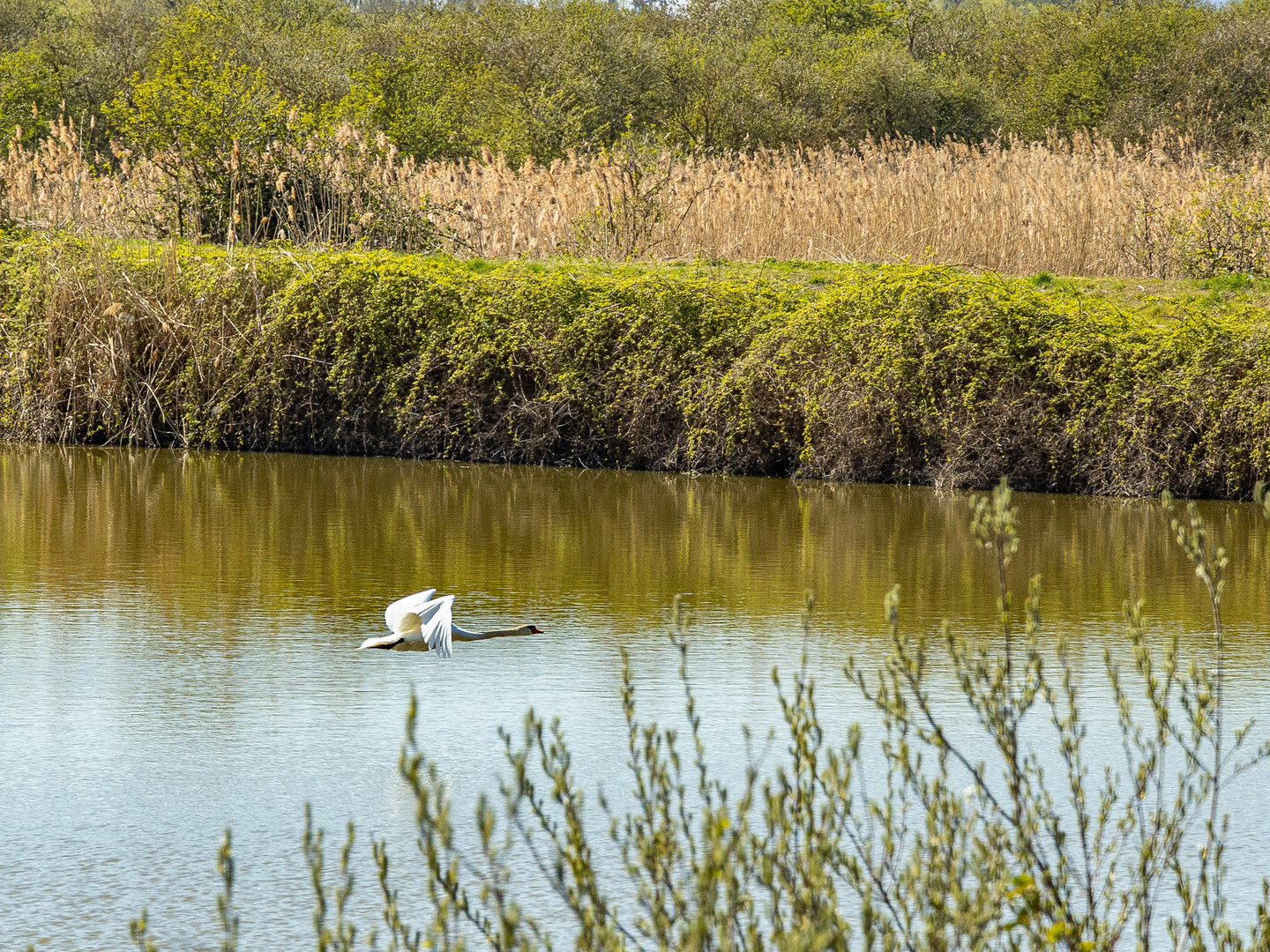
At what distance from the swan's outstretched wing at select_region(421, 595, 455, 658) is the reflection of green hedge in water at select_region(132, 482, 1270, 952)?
4.14ft

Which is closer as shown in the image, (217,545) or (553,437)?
(217,545)

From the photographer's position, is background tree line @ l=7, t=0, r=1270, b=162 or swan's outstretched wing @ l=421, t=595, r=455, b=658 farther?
background tree line @ l=7, t=0, r=1270, b=162

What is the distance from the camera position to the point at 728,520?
31.4 feet

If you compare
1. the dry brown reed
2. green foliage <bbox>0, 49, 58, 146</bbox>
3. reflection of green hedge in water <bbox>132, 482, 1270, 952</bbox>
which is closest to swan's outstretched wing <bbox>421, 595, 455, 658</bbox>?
reflection of green hedge in water <bbox>132, 482, 1270, 952</bbox>

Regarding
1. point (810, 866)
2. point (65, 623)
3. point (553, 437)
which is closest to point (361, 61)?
point (553, 437)

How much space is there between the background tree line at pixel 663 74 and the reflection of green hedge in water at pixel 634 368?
16725mm

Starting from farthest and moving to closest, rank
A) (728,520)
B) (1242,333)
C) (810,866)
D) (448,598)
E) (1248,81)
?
1. (1248,81)
2. (1242,333)
3. (728,520)
4. (448,598)
5. (810,866)

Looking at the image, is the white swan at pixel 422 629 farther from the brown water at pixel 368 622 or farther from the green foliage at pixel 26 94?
the green foliage at pixel 26 94

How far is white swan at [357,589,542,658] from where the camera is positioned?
6031 mm

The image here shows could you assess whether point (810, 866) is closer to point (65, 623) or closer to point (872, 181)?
point (65, 623)

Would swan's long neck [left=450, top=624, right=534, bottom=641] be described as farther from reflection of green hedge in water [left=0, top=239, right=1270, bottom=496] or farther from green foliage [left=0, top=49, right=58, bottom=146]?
green foliage [left=0, top=49, right=58, bottom=146]

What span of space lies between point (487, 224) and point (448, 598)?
1035 cm

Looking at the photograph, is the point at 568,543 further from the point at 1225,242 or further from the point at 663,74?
the point at 663,74

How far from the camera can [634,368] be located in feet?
38.1
